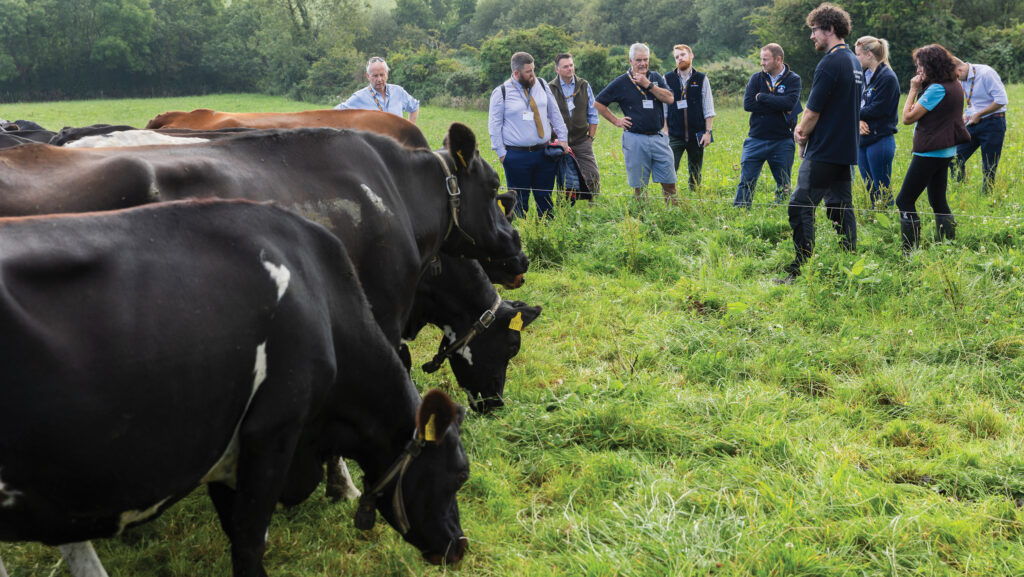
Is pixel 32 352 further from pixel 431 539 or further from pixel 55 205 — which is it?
pixel 431 539

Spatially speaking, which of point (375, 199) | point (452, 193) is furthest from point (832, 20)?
point (375, 199)

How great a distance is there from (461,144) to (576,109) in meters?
5.78

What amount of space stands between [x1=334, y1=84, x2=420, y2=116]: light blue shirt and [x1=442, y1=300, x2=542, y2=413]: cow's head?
449 cm

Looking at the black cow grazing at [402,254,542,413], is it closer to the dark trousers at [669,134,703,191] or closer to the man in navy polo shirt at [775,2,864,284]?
the man in navy polo shirt at [775,2,864,284]

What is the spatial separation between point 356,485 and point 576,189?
647 centimetres

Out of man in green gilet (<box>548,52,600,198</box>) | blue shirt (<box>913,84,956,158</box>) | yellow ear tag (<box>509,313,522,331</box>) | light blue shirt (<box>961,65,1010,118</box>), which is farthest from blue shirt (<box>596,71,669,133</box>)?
yellow ear tag (<box>509,313,522,331</box>)

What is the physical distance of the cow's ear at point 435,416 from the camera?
2.89 meters

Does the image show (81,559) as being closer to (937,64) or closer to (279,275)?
(279,275)

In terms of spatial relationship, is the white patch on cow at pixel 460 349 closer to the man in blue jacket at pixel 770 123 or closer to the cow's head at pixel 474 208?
the cow's head at pixel 474 208

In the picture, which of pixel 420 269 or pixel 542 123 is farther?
pixel 542 123

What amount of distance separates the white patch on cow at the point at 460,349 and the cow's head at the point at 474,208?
0.58 metres

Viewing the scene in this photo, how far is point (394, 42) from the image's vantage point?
243 ft

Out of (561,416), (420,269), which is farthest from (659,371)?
(420,269)

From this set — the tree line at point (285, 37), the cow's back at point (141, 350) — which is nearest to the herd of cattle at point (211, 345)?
the cow's back at point (141, 350)
